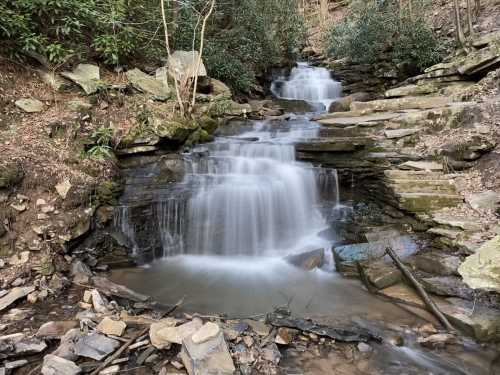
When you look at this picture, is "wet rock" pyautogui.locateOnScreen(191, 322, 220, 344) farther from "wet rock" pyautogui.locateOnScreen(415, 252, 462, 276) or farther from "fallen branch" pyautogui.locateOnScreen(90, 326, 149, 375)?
"wet rock" pyautogui.locateOnScreen(415, 252, 462, 276)

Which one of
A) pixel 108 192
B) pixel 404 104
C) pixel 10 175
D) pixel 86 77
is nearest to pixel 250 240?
pixel 108 192

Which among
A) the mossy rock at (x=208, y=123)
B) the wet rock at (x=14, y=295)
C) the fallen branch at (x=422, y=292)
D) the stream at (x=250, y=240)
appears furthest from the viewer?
the mossy rock at (x=208, y=123)

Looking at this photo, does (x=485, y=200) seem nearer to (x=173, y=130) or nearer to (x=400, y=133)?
(x=400, y=133)

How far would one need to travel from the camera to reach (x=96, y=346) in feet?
10.2

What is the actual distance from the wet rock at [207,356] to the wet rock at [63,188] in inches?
131

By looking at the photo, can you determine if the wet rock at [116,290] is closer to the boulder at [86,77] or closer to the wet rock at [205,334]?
the wet rock at [205,334]

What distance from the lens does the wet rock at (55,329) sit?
3.32 m

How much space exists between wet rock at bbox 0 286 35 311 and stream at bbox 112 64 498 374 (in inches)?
42.8

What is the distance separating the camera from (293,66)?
1673 centimetres

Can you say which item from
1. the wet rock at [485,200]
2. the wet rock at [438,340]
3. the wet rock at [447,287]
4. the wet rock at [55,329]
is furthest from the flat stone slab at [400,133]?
the wet rock at [55,329]

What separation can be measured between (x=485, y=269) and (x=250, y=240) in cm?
363

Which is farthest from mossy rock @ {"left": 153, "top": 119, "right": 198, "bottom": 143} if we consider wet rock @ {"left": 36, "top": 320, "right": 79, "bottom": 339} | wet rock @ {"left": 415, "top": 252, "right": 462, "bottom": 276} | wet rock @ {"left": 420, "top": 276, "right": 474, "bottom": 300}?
wet rock @ {"left": 420, "top": 276, "right": 474, "bottom": 300}

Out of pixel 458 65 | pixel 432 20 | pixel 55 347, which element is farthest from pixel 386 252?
pixel 432 20

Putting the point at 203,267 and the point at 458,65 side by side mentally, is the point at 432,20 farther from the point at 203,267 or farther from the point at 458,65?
the point at 203,267
